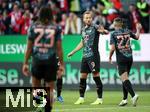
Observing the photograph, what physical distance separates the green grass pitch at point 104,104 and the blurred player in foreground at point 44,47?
385 centimetres

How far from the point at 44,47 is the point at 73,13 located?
13.8 meters

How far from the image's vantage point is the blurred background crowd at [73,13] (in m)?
25.0

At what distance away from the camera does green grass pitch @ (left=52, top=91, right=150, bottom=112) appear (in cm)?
1596

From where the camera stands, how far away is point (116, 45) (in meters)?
17.2

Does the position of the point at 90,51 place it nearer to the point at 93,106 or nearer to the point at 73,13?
the point at 93,106

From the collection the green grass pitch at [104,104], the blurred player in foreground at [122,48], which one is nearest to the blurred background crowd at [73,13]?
the green grass pitch at [104,104]

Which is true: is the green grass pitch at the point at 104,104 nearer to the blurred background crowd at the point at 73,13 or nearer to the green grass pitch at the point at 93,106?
the green grass pitch at the point at 93,106

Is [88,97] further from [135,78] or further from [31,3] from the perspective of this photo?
[31,3]

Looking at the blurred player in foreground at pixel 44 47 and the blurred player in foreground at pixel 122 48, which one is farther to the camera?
the blurred player in foreground at pixel 122 48

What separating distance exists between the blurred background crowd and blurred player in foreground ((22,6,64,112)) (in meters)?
12.5

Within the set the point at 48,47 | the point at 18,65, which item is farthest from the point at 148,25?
the point at 48,47

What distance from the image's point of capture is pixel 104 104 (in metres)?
17.7

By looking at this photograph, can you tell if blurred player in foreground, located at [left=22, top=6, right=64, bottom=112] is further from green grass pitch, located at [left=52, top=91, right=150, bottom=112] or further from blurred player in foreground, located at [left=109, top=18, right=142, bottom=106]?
blurred player in foreground, located at [left=109, top=18, right=142, bottom=106]

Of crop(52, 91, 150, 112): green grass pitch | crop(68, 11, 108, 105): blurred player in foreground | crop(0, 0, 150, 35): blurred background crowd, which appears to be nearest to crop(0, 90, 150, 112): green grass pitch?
crop(52, 91, 150, 112): green grass pitch
